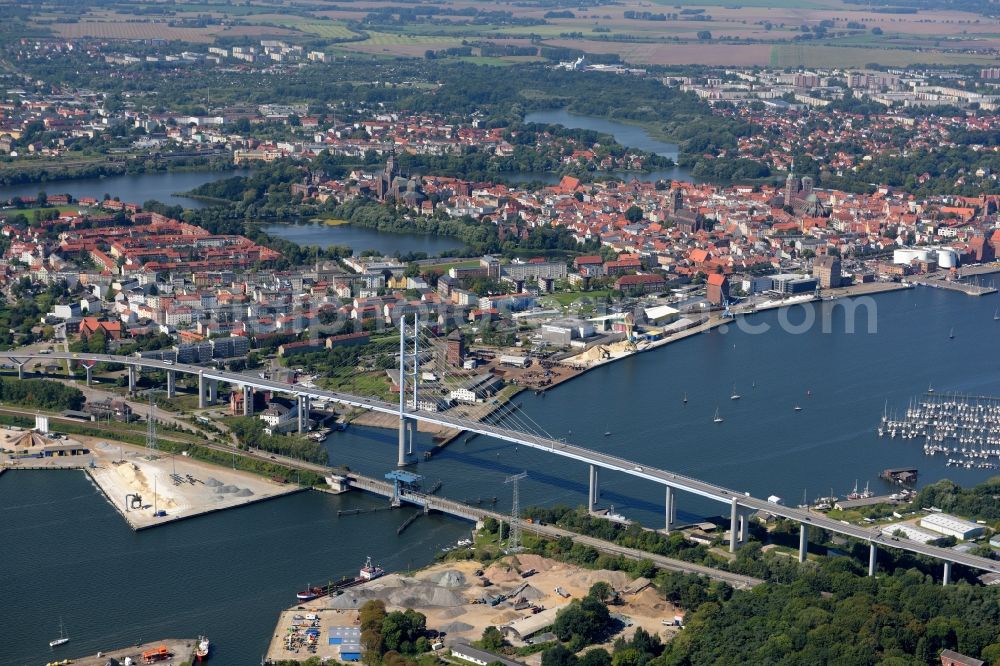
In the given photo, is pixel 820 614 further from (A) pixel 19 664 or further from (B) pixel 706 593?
(A) pixel 19 664

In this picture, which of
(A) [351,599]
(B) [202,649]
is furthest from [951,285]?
(B) [202,649]

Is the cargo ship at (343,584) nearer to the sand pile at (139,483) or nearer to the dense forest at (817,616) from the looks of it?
the dense forest at (817,616)

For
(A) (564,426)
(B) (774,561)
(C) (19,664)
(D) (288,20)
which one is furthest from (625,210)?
(D) (288,20)

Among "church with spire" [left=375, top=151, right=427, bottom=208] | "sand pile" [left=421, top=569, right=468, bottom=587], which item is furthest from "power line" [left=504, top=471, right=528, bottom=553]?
"church with spire" [left=375, top=151, right=427, bottom=208]

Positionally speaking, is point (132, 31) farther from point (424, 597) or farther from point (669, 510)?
point (424, 597)

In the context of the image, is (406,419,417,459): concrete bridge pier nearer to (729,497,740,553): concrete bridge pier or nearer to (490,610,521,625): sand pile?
(729,497,740,553): concrete bridge pier

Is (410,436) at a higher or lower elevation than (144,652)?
higher
